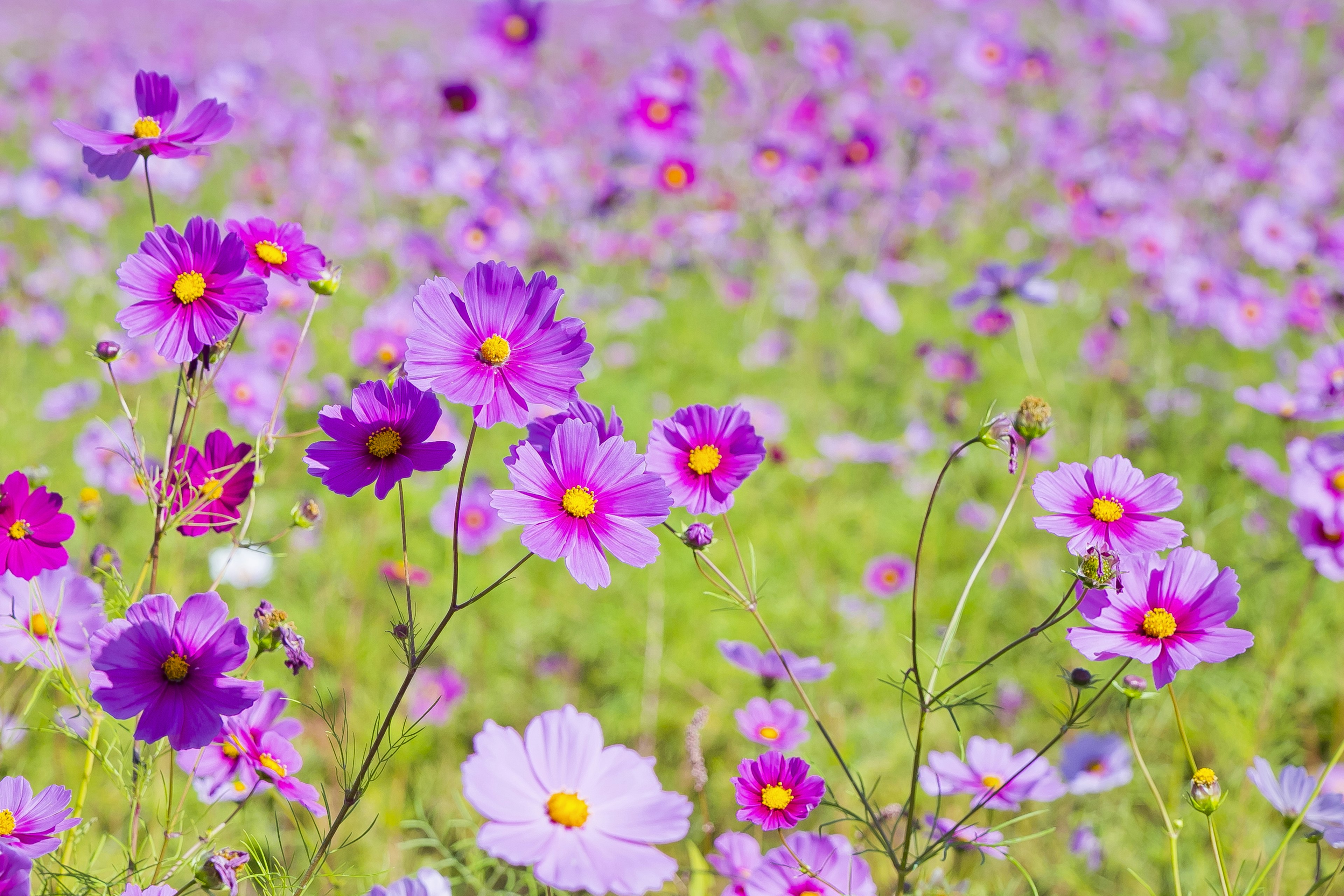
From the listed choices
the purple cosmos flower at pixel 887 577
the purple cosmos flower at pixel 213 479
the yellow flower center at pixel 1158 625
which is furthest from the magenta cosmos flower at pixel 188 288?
the purple cosmos flower at pixel 887 577

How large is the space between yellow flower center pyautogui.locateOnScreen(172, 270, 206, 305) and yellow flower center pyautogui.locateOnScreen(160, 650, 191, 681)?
32cm

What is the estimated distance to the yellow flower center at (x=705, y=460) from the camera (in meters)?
0.89

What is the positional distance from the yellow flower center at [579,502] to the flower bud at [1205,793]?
0.62m

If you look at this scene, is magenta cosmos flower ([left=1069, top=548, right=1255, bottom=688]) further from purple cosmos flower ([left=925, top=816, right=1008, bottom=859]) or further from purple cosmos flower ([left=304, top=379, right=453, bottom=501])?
purple cosmos flower ([left=304, top=379, right=453, bottom=501])

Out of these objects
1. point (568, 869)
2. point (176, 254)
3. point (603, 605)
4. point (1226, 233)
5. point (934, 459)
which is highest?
point (1226, 233)

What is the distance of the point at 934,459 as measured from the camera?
111 inches

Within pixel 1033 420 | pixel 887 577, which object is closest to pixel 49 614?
pixel 1033 420

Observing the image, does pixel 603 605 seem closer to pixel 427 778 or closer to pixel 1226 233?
pixel 427 778

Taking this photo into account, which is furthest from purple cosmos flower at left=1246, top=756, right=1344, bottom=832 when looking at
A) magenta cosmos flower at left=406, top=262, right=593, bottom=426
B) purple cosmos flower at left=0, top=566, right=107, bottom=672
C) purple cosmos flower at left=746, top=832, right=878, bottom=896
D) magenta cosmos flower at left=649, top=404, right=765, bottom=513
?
purple cosmos flower at left=0, top=566, right=107, bottom=672

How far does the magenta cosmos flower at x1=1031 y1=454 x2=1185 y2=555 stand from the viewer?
2.58ft

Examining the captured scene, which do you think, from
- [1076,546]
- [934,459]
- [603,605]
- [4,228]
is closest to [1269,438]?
[934,459]

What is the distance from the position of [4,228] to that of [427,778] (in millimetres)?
4109

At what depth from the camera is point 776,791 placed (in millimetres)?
827

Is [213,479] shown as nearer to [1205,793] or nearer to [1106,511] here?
[1106,511]
